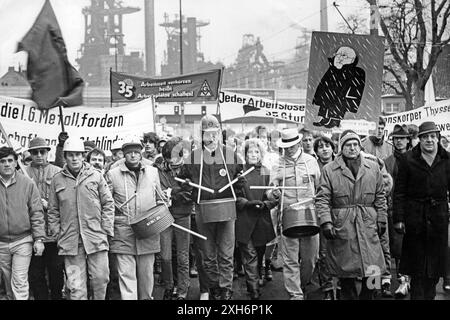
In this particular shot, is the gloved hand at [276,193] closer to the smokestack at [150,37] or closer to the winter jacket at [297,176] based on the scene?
the winter jacket at [297,176]

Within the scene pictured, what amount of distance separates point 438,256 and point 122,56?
261 feet

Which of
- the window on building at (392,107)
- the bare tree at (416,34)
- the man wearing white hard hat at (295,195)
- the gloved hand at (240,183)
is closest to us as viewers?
the man wearing white hard hat at (295,195)

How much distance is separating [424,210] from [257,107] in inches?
307

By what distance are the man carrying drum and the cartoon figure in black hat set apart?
1.47 m

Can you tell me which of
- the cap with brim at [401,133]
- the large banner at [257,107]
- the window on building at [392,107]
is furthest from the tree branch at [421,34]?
the window on building at [392,107]

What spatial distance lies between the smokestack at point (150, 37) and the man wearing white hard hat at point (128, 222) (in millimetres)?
25447

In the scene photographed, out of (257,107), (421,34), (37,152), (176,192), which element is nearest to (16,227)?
(37,152)

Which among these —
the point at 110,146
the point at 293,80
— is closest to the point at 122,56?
the point at 293,80

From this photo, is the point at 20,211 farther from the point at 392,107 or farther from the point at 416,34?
the point at 392,107

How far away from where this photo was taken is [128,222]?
22.6ft

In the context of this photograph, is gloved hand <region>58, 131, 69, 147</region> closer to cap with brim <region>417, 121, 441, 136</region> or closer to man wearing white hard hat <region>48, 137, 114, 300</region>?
man wearing white hard hat <region>48, 137, 114, 300</region>

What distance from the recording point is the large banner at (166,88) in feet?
42.9
